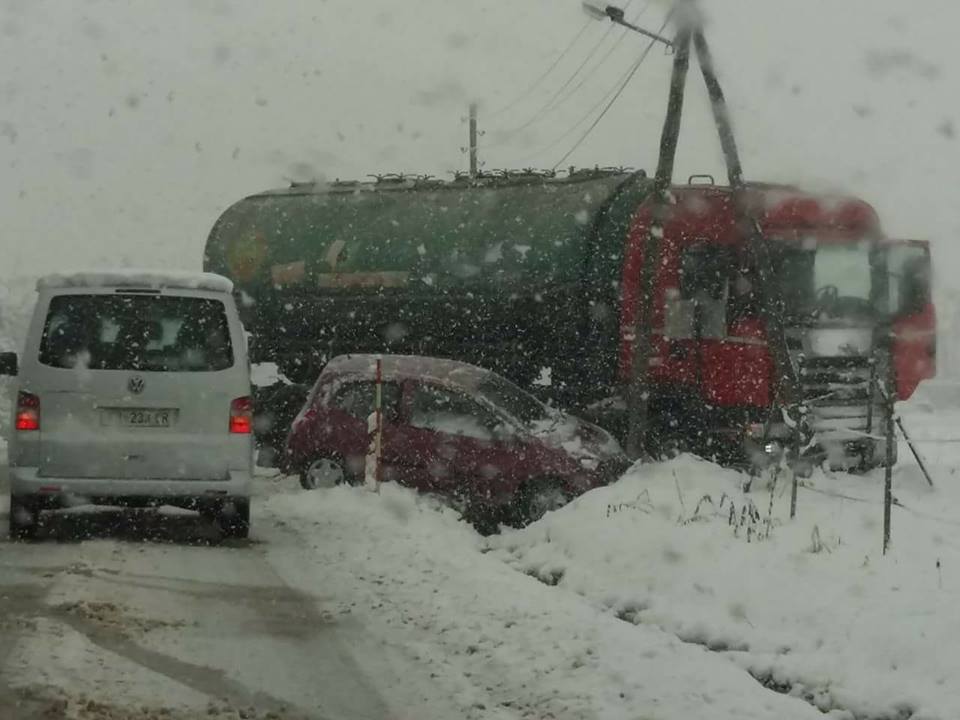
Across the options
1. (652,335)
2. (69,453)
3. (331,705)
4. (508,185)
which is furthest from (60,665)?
(508,185)

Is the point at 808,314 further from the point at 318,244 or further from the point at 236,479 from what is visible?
the point at 236,479

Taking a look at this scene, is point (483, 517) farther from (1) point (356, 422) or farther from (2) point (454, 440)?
(1) point (356, 422)

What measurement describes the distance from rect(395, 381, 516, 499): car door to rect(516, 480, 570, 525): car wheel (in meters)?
0.16

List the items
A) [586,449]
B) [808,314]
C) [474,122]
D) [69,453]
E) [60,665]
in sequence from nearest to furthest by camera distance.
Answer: [60,665] → [69,453] → [586,449] → [808,314] → [474,122]

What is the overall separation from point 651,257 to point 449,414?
4690 millimetres

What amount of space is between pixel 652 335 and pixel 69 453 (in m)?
10.00

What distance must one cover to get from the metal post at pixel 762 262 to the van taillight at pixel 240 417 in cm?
839

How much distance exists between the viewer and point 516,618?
8.66 meters

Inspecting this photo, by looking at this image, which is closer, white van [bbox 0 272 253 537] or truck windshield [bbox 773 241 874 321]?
white van [bbox 0 272 253 537]

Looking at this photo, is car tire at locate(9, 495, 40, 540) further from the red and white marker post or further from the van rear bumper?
the red and white marker post

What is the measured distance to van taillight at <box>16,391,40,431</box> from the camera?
1175 cm

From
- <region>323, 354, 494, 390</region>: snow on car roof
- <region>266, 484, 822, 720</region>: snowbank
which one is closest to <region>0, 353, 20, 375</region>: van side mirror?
<region>266, 484, 822, 720</region>: snowbank

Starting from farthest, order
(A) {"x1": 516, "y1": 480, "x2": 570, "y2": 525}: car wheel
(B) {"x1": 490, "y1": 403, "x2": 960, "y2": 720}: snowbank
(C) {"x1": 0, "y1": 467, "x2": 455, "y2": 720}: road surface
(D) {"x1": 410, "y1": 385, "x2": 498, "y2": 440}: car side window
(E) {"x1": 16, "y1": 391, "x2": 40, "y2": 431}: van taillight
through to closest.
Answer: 1. (D) {"x1": 410, "y1": 385, "x2": 498, "y2": 440}: car side window
2. (A) {"x1": 516, "y1": 480, "x2": 570, "y2": 525}: car wheel
3. (E) {"x1": 16, "y1": 391, "x2": 40, "y2": 431}: van taillight
4. (B) {"x1": 490, "y1": 403, "x2": 960, "y2": 720}: snowbank
5. (C) {"x1": 0, "y1": 467, "x2": 455, "y2": 720}: road surface

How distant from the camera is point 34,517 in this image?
1214 centimetres
